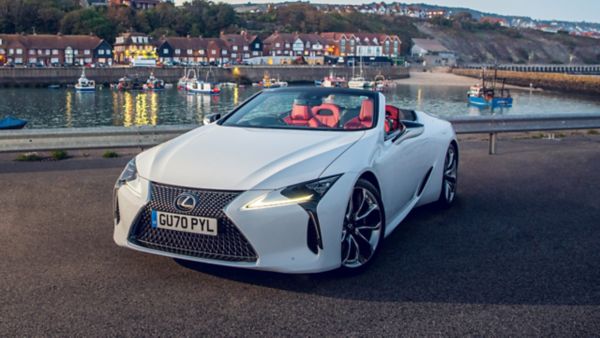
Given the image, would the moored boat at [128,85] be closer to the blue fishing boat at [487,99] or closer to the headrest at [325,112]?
the blue fishing boat at [487,99]

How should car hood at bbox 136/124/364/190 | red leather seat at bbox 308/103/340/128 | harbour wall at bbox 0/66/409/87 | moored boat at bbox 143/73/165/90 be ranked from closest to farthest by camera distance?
car hood at bbox 136/124/364/190 → red leather seat at bbox 308/103/340/128 → moored boat at bbox 143/73/165/90 → harbour wall at bbox 0/66/409/87

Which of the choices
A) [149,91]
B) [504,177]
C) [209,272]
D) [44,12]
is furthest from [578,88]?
[44,12]

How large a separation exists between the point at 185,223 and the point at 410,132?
2521 millimetres

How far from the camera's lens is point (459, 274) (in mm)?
4660

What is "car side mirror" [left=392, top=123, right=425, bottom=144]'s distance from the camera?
5.53 metres

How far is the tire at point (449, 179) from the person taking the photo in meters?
6.77

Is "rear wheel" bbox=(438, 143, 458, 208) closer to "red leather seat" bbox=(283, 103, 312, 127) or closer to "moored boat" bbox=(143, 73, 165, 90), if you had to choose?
"red leather seat" bbox=(283, 103, 312, 127)

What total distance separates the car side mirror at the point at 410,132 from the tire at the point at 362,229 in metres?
0.88

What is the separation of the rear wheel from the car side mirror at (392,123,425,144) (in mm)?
922

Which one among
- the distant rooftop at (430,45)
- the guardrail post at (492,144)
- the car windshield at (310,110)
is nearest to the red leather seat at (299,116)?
the car windshield at (310,110)

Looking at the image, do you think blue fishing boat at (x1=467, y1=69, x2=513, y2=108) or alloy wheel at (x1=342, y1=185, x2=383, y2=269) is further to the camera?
blue fishing boat at (x1=467, y1=69, x2=513, y2=108)

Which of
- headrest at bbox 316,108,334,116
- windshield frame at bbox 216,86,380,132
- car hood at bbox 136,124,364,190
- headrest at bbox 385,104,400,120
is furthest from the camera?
headrest at bbox 385,104,400,120

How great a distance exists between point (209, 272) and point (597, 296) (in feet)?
8.89

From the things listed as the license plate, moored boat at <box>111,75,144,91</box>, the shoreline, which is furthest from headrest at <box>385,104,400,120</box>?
the shoreline
